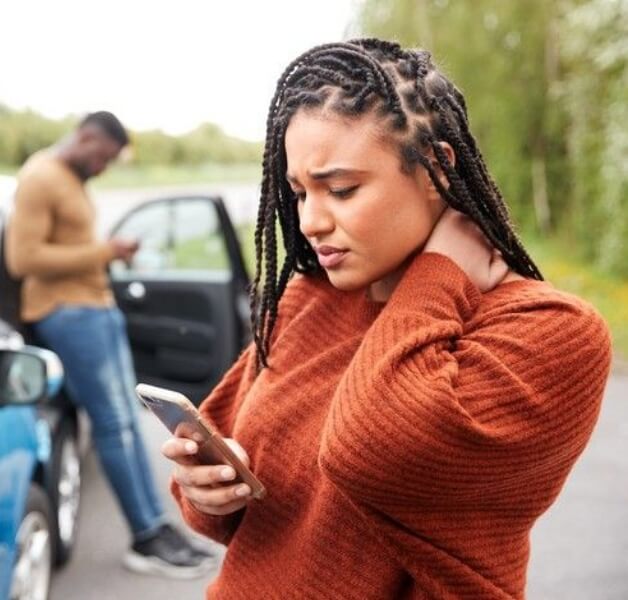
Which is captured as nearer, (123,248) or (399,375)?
(399,375)

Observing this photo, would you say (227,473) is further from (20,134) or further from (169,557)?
(20,134)

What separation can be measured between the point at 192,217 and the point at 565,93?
887cm

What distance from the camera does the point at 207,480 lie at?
1.22 metres

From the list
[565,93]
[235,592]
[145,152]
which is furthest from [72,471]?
[145,152]

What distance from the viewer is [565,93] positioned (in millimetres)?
12438

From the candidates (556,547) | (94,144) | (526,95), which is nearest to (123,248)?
(94,144)

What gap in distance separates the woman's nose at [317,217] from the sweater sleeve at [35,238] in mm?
2714

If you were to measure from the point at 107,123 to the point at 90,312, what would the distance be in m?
0.82

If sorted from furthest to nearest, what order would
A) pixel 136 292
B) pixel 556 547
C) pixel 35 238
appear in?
1. pixel 136 292
2. pixel 556 547
3. pixel 35 238

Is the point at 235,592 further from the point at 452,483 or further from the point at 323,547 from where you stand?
the point at 452,483

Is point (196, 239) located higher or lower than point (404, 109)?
lower

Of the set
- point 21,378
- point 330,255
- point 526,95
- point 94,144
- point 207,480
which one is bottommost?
point 21,378

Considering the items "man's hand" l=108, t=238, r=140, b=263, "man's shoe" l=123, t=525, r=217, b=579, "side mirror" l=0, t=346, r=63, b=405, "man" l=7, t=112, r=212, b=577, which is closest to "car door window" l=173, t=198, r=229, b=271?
"man's hand" l=108, t=238, r=140, b=263

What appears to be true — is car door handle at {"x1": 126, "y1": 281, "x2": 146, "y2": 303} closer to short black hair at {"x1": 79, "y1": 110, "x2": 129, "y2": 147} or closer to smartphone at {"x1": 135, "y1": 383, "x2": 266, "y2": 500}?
short black hair at {"x1": 79, "y1": 110, "x2": 129, "y2": 147}
